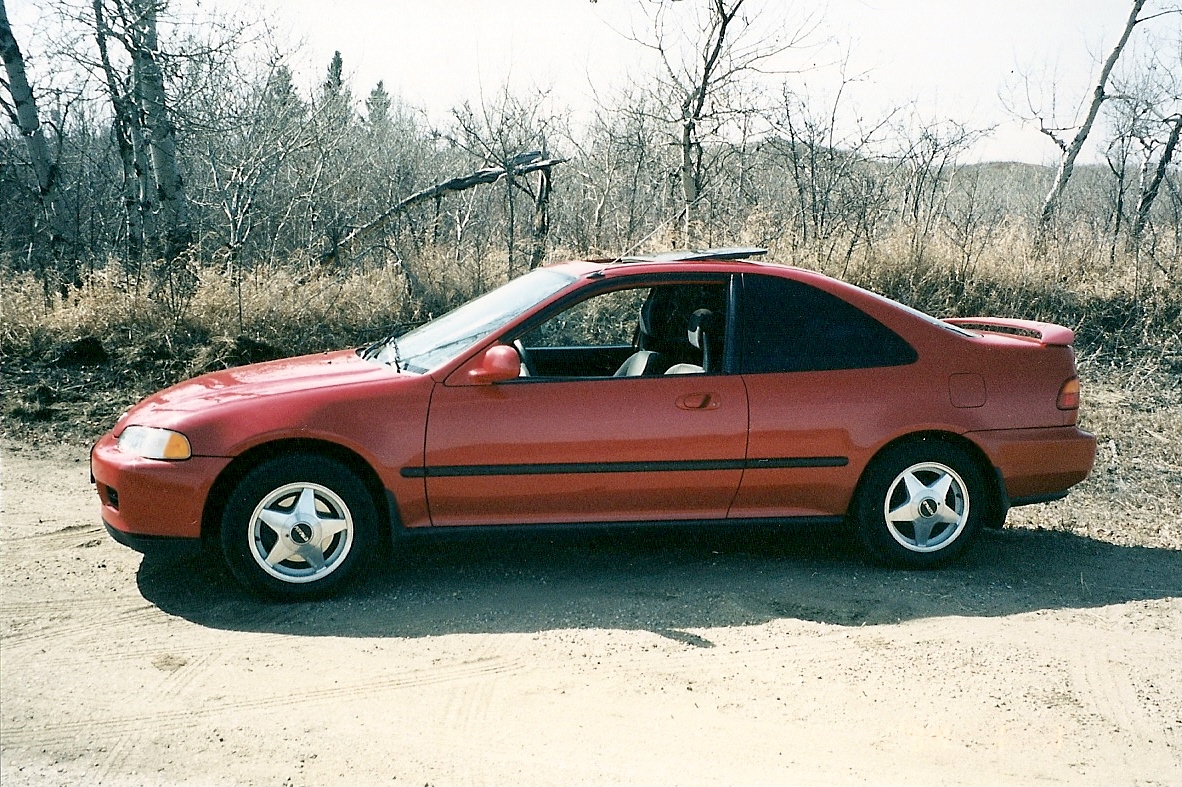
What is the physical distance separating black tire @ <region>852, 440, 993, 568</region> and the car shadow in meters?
0.14

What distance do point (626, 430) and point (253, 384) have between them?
1.83m

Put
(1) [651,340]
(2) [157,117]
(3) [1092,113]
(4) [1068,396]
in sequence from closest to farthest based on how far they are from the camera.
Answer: (4) [1068,396], (1) [651,340], (2) [157,117], (3) [1092,113]

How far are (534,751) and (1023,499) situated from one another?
3211mm

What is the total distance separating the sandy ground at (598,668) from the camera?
11.1 ft

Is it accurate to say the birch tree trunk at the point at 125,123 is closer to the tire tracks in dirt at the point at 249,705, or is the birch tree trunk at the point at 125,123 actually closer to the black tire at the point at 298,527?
the black tire at the point at 298,527

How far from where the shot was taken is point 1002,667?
423 cm

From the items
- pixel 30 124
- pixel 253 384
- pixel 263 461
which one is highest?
pixel 30 124

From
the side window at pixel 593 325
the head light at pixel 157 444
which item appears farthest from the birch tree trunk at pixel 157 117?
the head light at pixel 157 444

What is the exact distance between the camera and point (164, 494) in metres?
4.51

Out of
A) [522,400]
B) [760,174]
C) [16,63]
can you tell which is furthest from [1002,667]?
[760,174]

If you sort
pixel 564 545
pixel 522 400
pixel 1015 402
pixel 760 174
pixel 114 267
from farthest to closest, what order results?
1. pixel 760 174
2. pixel 114 267
3. pixel 564 545
4. pixel 1015 402
5. pixel 522 400

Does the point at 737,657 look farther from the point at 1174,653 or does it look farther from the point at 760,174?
the point at 760,174

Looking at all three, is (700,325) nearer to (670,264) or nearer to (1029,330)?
(670,264)

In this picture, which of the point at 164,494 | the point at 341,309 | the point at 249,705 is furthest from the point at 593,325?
the point at 249,705
